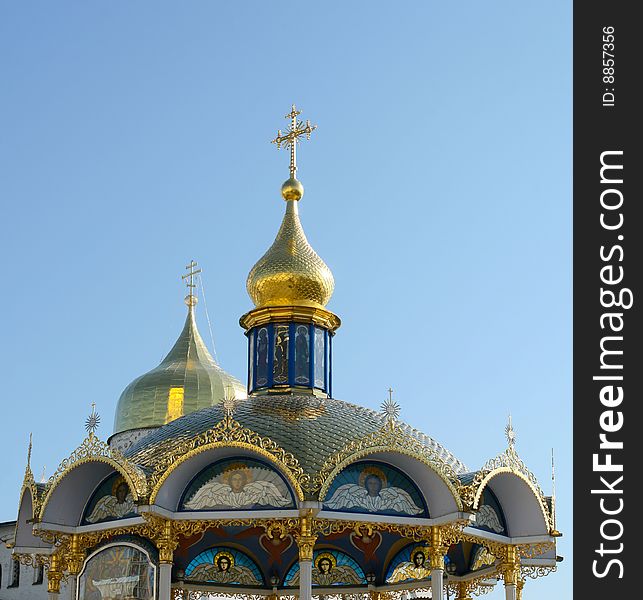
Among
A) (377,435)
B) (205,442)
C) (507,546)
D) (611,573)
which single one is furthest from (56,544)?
(611,573)

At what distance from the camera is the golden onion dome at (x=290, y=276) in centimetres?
2784

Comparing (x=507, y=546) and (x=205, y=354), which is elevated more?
(x=205, y=354)

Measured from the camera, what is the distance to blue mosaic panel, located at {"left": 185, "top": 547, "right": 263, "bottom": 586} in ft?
91.7

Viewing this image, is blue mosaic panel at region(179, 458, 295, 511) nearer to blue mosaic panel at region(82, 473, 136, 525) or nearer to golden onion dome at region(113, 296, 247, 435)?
blue mosaic panel at region(82, 473, 136, 525)

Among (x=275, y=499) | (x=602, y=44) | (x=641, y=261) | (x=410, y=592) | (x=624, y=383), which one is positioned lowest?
(x=410, y=592)

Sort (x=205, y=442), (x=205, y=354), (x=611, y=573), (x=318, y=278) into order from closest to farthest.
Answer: (x=611, y=573)
(x=205, y=442)
(x=318, y=278)
(x=205, y=354)

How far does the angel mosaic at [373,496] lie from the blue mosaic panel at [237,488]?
0.90m

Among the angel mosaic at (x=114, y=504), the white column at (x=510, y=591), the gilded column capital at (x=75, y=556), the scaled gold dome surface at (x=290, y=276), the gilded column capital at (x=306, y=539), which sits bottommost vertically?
the white column at (x=510, y=591)

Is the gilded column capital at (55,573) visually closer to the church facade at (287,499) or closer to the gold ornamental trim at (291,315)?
the church facade at (287,499)

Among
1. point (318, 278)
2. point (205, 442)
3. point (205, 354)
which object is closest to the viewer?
point (205, 442)

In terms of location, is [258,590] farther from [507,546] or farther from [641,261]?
[641,261]

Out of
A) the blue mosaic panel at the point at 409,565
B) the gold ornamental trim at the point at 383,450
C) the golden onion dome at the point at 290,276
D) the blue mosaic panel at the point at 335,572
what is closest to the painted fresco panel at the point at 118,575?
the gold ornamental trim at the point at 383,450

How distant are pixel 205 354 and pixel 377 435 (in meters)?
21.8

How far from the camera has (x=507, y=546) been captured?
2486 centimetres
